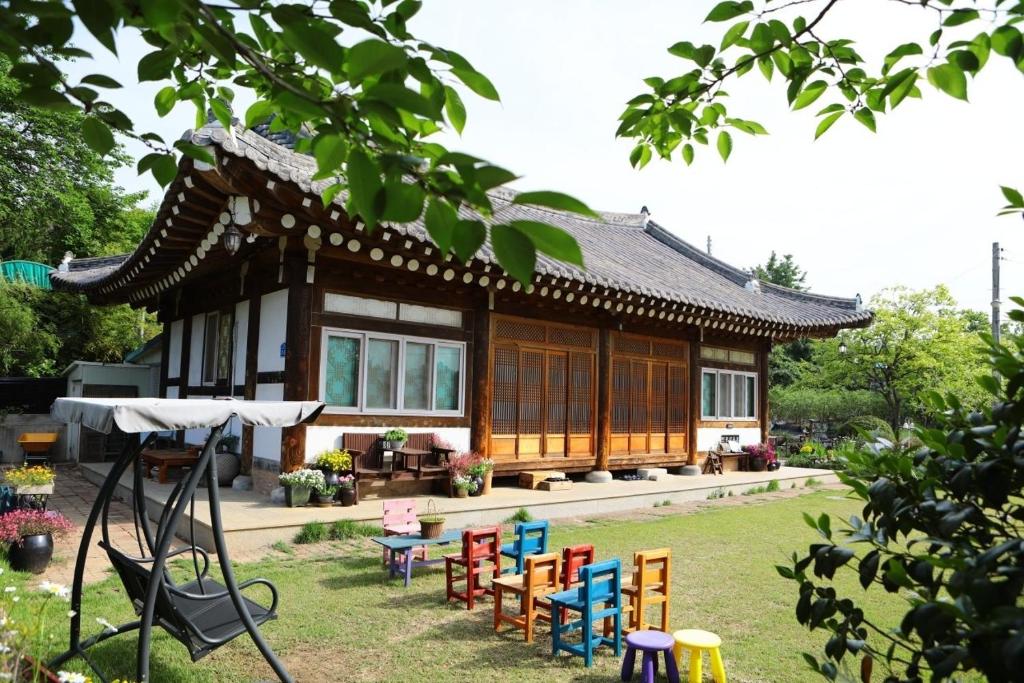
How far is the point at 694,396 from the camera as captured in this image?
44.2 feet

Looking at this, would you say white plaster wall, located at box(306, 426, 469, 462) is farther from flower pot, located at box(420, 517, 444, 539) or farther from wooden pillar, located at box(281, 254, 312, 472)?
flower pot, located at box(420, 517, 444, 539)

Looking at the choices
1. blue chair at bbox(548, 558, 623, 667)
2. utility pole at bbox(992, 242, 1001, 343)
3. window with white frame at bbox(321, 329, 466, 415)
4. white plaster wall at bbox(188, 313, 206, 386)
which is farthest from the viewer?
utility pole at bbox(992, 242, 1001, 343)

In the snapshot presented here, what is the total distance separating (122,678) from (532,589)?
2.47m

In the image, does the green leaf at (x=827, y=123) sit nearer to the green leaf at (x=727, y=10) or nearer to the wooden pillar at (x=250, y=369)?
the green leaf at (x=727, y=10)

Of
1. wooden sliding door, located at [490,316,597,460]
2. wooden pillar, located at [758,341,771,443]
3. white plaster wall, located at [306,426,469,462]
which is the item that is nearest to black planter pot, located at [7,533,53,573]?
white plaster wall, located at [306,426,469,462]

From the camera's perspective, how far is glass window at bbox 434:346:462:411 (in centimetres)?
986

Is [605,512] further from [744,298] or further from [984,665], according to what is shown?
[984,665]

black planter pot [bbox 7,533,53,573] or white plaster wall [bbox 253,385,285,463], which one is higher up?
white plaster wall [bbox 253,385,285,463]

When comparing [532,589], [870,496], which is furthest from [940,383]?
[870,496]

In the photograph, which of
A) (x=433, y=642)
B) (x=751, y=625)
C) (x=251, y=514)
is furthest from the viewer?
(x=251, y=514)

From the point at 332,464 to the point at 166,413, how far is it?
4801 mm

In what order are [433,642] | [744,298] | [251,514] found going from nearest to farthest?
[433,642] → [251,514] → [744,298]

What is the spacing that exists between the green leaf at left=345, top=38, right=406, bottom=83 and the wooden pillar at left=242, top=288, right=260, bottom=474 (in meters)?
8.88

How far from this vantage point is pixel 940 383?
2078 cm
